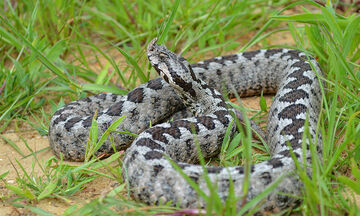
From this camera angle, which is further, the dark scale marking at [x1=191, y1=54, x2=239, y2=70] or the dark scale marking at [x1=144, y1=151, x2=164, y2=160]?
the dark scale marking at [x1=191, y1=54, x2=239, y2=70]

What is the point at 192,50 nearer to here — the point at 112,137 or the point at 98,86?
Answer: the point at 98,86

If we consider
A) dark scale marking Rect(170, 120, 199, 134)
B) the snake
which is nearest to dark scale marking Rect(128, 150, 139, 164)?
the snake

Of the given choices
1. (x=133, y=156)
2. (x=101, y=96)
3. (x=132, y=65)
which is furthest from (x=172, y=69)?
(x=133, y=156)

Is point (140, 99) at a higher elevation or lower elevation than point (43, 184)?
higher

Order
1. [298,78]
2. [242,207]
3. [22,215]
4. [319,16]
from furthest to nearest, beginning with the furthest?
[298,78], [319,16], [22,215], [242,207]

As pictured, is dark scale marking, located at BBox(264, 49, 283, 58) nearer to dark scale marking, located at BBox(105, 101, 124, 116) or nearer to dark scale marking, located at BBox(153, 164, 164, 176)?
dark scale marking, located at BBox(105, 101, 124, 116)

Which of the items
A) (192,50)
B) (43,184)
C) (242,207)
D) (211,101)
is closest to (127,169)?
(43,184)

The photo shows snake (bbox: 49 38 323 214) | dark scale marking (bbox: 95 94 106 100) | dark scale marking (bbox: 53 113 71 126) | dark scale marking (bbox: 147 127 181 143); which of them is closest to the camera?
snake (bbox: 49 38 323 214)
